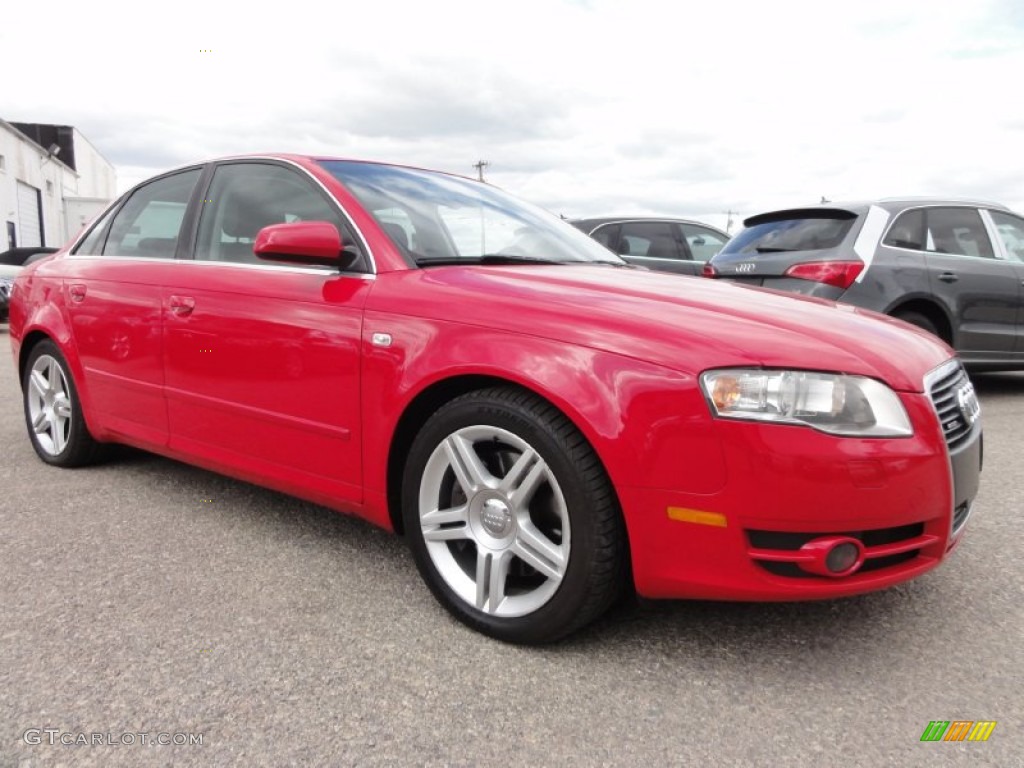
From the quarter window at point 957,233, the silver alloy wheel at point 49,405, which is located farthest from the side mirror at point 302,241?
the quarter window at point 957,233

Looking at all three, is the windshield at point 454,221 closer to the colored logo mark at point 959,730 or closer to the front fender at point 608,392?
the front fender at point 608,392

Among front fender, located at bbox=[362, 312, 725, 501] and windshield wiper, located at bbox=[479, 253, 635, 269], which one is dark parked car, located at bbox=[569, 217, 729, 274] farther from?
front fender, located at bbox=[362, 312, 725, 501]

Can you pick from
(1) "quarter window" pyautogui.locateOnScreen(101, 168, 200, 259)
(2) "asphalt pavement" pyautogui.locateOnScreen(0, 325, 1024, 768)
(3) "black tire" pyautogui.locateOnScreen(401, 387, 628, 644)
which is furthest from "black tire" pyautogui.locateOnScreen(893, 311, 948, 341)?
(1) "quarter window" pyautogui.locateOnScreen(101, 168, 200, 259)

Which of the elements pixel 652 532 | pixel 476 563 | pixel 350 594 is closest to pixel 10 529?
pixel 350 594

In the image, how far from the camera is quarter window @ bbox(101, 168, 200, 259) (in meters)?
3.35

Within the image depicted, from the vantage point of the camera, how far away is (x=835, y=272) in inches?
212

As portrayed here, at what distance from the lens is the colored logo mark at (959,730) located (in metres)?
1.78

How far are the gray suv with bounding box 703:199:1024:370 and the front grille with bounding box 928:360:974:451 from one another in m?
3.23

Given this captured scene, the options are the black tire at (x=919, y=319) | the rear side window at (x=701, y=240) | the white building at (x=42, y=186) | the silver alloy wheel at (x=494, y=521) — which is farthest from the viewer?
the white building at (x=42, y=186)

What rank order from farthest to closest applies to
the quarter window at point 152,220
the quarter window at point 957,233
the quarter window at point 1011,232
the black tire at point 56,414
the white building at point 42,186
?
the white building at point 42,186 → the quarter window at point 1011,232 → the quarter window at point 957,233 → the black tire at point 56,414 → the quarter window at point 152,220

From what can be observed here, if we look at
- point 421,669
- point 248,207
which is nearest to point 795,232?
point 248,207

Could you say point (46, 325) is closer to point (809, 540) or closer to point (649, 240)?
point (809, 540)

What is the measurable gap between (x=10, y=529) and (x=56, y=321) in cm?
114

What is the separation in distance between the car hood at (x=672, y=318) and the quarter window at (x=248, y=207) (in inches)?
22.7
